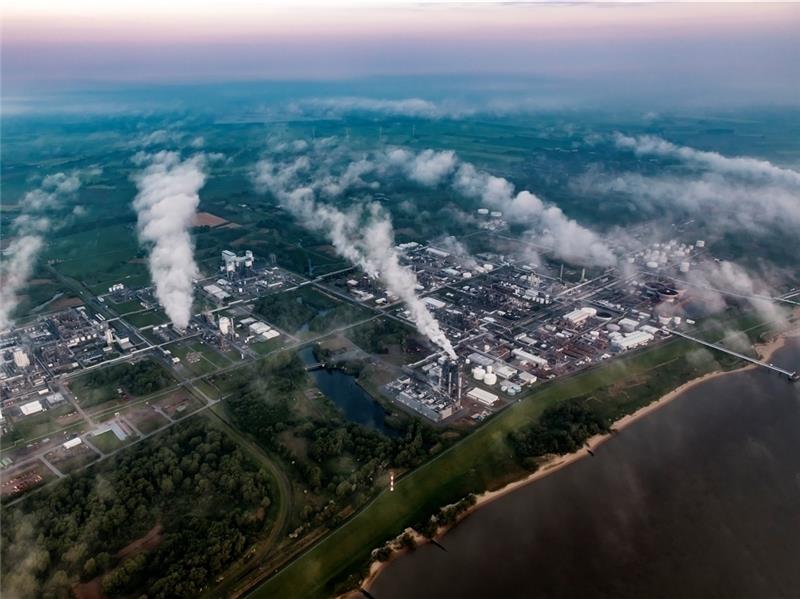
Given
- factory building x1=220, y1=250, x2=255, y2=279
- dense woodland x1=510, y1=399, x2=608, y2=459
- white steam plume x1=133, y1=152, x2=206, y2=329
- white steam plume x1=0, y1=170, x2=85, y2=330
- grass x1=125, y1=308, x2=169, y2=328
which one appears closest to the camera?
dense woodland x1=510, y1=399, x2=608, y2=459

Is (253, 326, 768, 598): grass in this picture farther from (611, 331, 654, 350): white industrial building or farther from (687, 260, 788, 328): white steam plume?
(687, 260, 788, 328): white steam plume

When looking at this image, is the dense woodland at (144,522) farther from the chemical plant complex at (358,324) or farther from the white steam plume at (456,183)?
the white steam plume at (456,183)

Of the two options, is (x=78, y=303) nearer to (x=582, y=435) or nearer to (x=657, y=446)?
(x=582, y=435)

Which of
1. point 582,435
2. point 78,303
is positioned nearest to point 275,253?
point 78,303

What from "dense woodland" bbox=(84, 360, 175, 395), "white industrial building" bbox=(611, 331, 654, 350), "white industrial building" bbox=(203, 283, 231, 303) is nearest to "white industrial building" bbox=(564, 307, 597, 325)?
"white industrial building" bbox=(611, 331, 654, 350)

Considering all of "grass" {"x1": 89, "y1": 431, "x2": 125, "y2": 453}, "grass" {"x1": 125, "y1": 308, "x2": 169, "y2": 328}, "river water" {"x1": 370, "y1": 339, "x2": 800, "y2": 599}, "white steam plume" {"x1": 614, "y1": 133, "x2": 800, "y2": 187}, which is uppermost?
"white steam plume" {"x1": 614, "y1": 133, "x2": 800, "y2": 187}

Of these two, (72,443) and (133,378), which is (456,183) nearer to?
(133,378)

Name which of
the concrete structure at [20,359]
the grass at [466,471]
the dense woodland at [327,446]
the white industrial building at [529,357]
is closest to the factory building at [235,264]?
the concrete structure at [20,359]

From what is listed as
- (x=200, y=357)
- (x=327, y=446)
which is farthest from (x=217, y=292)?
(x=327, y=446)
